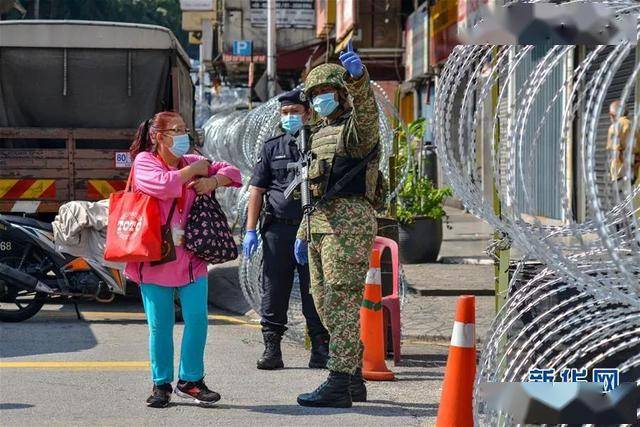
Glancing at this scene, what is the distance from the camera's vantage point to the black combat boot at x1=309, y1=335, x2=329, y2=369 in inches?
328

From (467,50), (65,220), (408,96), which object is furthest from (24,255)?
(408,96)

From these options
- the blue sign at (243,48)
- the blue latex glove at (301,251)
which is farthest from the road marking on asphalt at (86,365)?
the blue sign at (243,48)

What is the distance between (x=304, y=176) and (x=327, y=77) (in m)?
0.61

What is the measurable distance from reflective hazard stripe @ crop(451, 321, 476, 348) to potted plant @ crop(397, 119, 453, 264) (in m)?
8.19

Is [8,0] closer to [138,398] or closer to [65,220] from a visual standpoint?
[65,220]

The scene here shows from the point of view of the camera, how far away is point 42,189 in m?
12.2

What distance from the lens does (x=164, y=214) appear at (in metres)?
7.07

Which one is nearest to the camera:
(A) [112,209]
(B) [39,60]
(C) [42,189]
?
(A) [112,209]

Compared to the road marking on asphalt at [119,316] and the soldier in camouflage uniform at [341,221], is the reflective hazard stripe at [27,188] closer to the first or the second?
the road marking on asphalt at [119,316]

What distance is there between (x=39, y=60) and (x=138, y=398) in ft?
22.3

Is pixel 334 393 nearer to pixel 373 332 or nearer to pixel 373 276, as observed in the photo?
pixel 373 332

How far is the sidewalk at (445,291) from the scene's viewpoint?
32.9 ft

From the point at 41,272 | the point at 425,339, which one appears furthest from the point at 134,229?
the point at 41,272

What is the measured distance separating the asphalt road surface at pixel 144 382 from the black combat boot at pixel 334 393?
6 centimetres
